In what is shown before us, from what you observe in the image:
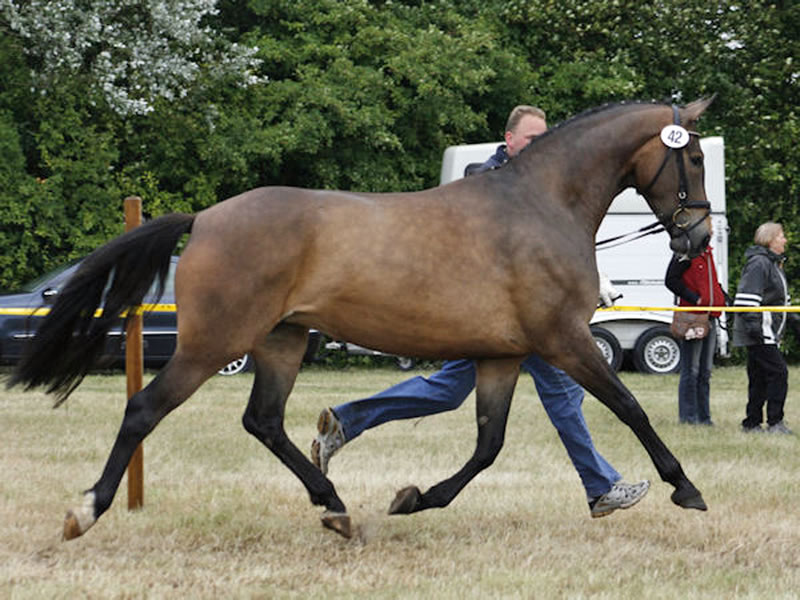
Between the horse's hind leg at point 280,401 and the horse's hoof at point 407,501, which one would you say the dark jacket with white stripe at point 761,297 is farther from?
the horse's hind leg at point 280,401

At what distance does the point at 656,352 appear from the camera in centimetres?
1941

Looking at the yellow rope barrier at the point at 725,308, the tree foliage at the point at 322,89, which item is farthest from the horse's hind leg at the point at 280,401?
the tree foliage at the point at 322,89

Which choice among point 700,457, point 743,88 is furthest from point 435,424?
point 743,88

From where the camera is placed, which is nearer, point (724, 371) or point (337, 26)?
point (724, 371)

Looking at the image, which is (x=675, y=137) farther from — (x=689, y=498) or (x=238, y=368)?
(x=238, y=368)

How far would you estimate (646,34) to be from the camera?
23.3 metres

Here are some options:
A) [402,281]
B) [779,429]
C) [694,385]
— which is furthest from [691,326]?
[402,281]

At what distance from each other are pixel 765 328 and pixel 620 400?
586 cm

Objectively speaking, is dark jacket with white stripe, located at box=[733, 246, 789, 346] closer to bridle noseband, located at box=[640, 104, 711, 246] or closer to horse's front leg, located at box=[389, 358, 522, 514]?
bridle noseband, located at box=[640, 104, 711, 246]

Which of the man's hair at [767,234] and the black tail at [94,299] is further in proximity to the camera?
the man's hair at [767,234]

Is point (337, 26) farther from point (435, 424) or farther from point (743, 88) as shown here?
point (435, 424)

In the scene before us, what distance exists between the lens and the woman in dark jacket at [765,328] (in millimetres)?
11344

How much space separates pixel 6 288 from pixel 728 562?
15484 mm

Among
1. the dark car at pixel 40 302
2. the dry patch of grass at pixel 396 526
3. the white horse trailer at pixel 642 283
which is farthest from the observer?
the white horse trailer at pixel 642 283
